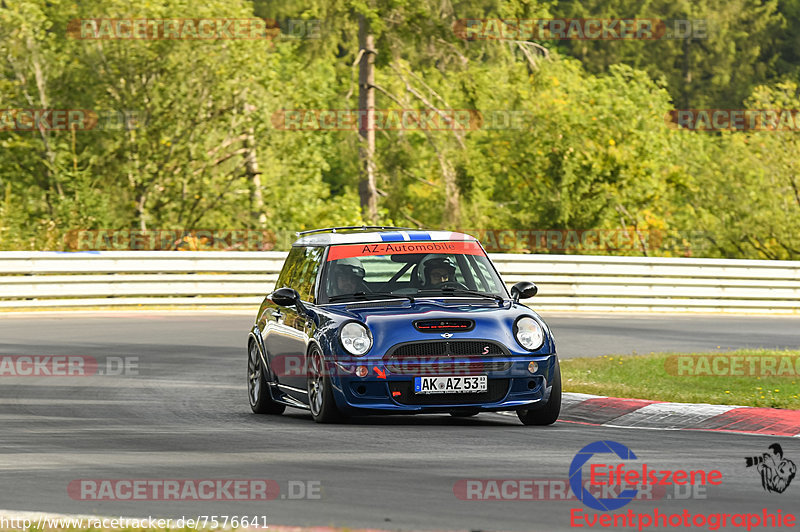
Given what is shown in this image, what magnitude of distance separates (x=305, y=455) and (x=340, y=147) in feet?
108

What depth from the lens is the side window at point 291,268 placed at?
43.3 ft

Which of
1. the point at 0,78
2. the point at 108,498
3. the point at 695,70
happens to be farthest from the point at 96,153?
the point at 695,70

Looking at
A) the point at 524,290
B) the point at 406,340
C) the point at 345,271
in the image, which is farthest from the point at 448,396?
the point at 345,271

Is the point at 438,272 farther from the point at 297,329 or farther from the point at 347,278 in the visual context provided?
the point at 297,329

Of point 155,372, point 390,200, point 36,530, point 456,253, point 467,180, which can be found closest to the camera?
point 36,530

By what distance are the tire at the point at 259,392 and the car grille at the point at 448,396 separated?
78.4 inches

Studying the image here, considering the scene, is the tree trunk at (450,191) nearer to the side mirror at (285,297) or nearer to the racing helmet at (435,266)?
the racing helmet at (435,266)

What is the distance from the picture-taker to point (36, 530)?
6543 millimetres

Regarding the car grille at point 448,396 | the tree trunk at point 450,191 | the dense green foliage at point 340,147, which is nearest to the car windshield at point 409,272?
the car grille at point 448,396

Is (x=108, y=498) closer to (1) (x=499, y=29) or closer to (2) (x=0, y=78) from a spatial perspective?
(2) (x=0, y=78)

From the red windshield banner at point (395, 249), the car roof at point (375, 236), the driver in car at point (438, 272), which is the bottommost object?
the driver in car at point (438, 272)

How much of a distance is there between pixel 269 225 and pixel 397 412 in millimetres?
23818

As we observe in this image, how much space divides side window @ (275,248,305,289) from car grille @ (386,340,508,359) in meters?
2.37

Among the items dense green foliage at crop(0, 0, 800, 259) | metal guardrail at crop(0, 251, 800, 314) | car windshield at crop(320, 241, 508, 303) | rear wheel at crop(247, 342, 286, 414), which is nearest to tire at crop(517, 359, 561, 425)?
car windshield at crop(320, 241, 508, 303)
